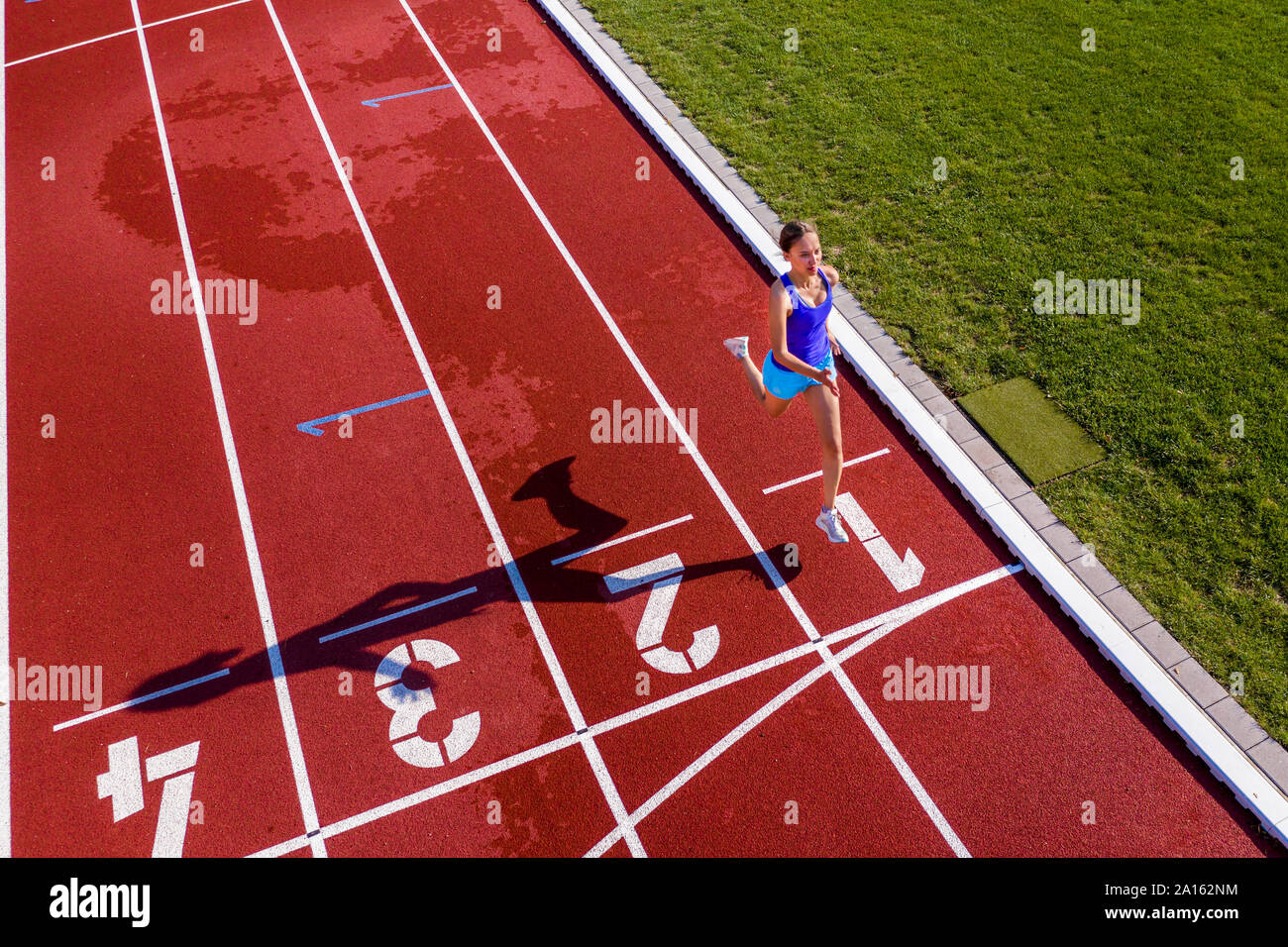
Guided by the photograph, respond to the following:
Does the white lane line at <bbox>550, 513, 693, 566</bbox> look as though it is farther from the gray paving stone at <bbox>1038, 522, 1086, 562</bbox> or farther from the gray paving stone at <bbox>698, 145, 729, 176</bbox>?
the gray paving stone at <bbox>698, 145, 729, 176</bbox>

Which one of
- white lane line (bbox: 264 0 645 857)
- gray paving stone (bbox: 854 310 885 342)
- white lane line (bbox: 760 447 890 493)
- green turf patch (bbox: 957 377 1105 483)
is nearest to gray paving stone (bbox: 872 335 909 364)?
gray paving stone (bbox: 854 310 885 342)

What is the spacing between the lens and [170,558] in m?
7.35

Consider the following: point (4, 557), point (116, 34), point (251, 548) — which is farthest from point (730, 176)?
point (116, 34)

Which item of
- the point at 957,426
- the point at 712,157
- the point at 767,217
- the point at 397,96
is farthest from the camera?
the point at 397,96

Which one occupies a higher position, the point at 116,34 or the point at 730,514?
the point at 116,34

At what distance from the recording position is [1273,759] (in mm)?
5914

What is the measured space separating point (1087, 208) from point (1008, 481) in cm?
415

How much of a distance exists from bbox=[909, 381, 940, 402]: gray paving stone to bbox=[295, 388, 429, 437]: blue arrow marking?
4.66m

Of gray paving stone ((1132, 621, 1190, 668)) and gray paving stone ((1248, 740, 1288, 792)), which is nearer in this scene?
gray paving stone ((1248, 740, 1288, 792))

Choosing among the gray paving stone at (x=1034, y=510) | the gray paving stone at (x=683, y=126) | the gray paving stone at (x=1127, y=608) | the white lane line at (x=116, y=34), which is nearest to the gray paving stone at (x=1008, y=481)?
the gray paving stone at (x=1034, y=510)

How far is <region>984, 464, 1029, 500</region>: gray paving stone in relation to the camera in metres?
7.46

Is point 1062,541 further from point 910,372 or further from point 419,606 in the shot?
point 419,606
